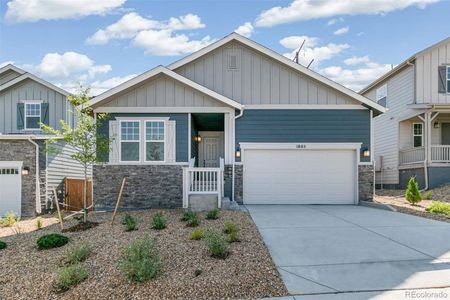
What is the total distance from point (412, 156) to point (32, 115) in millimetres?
19344

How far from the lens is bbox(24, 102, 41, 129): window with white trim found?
52.3ft

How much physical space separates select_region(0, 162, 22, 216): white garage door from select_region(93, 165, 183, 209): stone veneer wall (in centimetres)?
403

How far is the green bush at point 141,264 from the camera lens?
183 inches

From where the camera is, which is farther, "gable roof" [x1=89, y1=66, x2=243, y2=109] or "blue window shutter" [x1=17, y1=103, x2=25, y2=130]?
"blue window shutter" [x1=17, y1=103, x2=25, y2=130]

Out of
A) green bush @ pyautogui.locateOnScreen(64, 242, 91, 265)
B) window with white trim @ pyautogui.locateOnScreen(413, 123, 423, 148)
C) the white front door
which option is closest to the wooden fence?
the white front door

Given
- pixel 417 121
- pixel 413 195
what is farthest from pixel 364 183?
pixel 417 121

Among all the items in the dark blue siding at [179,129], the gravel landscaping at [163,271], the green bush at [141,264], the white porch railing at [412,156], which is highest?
the dark blue siding at [179,129]

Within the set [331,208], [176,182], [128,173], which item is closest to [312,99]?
[331,208]

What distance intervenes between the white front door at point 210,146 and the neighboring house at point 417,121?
7895 millimetres

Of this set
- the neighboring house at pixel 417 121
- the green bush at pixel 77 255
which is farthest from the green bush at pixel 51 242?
the neighboring house at pixel 417 121

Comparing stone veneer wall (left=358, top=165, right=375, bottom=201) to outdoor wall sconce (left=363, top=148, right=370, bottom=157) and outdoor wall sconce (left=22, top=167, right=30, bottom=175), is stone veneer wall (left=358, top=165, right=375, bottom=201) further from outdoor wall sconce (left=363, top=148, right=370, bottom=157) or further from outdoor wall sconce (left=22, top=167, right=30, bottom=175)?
outdoor wall sconce (left=22, top=167, right=30, bottom=175)

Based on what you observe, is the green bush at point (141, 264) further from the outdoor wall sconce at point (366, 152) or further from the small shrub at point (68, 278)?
the outdoor wall sconce at point (366, 152)

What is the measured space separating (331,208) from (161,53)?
46.3 feet

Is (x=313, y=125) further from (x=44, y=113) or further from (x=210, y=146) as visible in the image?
(x=44, y=113)
